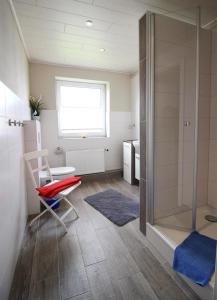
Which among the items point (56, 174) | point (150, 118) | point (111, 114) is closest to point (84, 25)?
point (150, 118)

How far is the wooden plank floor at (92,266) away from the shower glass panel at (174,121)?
1.26 ft

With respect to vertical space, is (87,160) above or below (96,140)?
below

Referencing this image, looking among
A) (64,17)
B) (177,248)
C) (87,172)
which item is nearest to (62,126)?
(87,172)

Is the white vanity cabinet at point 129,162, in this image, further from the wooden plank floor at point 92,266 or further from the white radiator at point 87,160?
the wooden plank floor at point 92,266

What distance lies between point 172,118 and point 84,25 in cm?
146

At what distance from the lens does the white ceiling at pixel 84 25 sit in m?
1.63

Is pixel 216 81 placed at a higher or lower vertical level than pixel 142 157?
higher

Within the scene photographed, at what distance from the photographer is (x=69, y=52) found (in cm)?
263

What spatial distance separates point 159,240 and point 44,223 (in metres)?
1.31

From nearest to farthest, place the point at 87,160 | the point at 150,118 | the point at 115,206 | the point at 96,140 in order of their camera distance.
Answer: the point at 150,118
the point at 115,206
the point at 87,160
the point at 96,140

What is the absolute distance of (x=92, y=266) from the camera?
1374mm

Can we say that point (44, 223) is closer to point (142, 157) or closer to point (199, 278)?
point (142, 157)

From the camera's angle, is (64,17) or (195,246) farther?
(64,17)

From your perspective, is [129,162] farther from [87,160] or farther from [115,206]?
[115,206]
